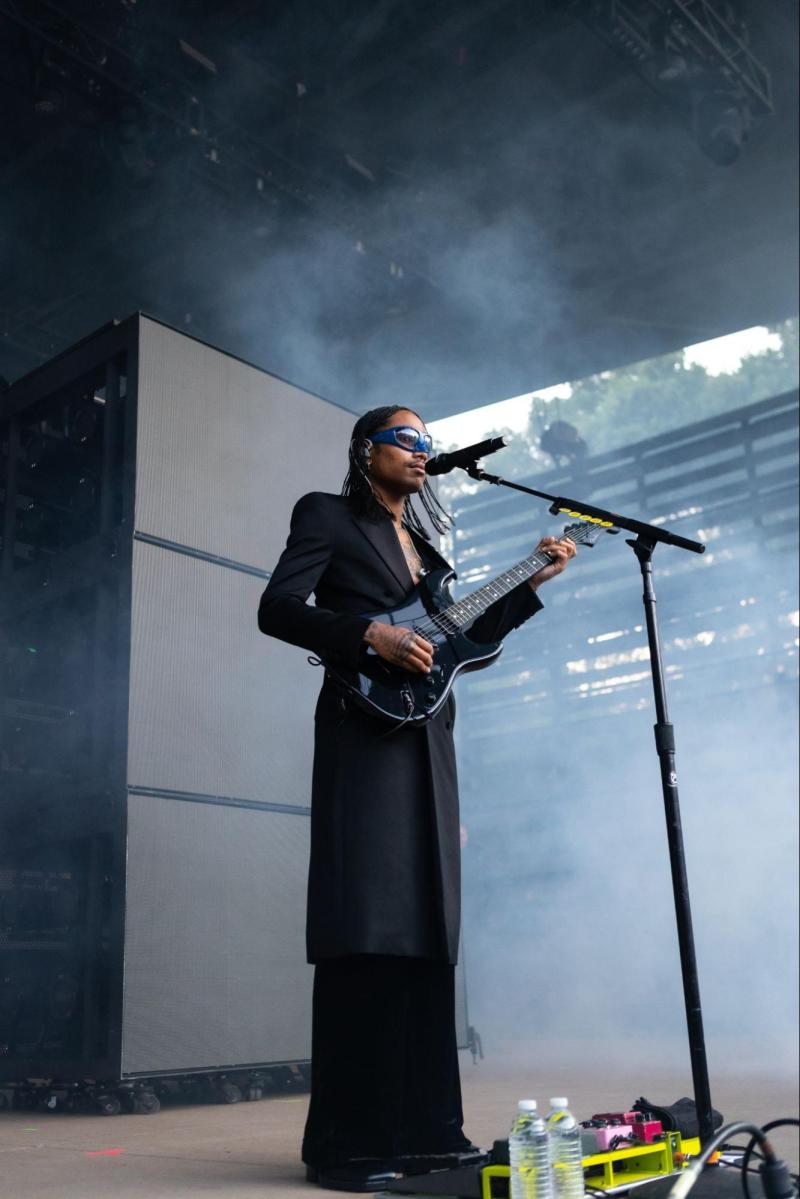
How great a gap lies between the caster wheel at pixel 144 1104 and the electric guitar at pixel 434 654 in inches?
75.3

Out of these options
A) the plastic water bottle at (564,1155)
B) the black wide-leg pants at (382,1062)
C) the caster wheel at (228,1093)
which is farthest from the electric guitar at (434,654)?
the caster wheel at (228,1093)

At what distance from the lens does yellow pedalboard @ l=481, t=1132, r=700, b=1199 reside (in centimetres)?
149

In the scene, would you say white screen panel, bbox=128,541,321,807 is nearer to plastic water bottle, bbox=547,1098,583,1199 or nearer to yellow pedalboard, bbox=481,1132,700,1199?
yellow pedalboard, bbox=481,1132,700,1199

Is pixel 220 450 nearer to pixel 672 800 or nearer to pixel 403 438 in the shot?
pixel 403 438

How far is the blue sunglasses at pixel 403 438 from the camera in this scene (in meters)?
2.09

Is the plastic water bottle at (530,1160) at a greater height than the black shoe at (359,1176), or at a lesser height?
greater

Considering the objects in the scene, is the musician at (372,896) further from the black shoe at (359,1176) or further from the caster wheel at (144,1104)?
the caster wheel at (144,1104)

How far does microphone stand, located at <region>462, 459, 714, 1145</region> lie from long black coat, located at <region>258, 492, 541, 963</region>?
1.05ft

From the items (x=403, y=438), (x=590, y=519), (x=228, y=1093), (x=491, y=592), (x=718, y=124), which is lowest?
(x=228, y=1093)

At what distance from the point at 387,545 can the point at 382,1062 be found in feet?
2.88

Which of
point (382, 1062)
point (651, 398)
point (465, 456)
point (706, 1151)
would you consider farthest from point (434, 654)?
point (651, 398)

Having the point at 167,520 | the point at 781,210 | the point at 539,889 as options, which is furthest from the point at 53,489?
the point at 539,889

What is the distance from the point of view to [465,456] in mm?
2059

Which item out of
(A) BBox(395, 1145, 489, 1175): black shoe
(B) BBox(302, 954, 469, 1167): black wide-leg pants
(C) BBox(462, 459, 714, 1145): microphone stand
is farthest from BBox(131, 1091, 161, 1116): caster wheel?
(C) BBox(462, 459, 714, 1145): microphone stand
